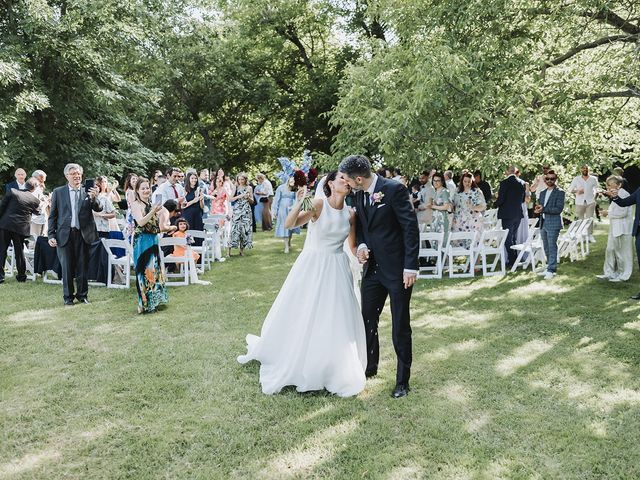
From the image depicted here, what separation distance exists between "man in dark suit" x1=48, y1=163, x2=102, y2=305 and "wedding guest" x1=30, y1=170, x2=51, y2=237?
2.97 m

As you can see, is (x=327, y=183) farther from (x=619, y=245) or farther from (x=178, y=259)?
(x=619, y=245)

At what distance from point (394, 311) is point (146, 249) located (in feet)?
14.0

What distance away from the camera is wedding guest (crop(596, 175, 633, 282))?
9508mm

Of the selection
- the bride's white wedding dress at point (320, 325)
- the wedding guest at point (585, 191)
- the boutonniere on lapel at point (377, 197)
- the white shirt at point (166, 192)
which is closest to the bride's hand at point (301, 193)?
the bride's white wedding dress at point (320, 325)

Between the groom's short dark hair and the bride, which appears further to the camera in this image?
the bride

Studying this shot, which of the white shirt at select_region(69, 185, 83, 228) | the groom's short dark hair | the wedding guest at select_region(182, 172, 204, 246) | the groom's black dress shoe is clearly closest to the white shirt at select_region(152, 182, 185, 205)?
the wedding guest at select_region(182, 172, 204, 246)

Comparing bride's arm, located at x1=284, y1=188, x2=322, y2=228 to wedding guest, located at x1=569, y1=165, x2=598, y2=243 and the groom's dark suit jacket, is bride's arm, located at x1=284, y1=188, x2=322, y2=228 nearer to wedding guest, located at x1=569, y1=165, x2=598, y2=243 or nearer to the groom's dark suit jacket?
the groom's dark suit jacket

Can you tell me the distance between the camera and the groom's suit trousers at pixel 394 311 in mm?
4695

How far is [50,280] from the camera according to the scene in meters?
10.4

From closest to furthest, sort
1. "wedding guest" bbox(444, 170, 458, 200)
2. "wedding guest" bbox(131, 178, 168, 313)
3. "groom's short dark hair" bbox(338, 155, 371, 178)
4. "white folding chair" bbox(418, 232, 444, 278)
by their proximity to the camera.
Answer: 1. "groom's short dark hair" bbox(338, 155, 371, 178)
2. "wedding guest" bbox(131, 178, 168, 313)
3. "white folding chair" bbox(418, 232, 444, 278)
4. "wedding guest" bbox(444, 170, 458, 200)

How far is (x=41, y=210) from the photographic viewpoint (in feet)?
37.8

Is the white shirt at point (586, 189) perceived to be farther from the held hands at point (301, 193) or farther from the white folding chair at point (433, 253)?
the held hands at point (301, 193)

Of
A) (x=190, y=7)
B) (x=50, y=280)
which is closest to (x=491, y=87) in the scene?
(x=50, y=280)

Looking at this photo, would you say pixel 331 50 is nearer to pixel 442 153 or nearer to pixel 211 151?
pixel 211 151
